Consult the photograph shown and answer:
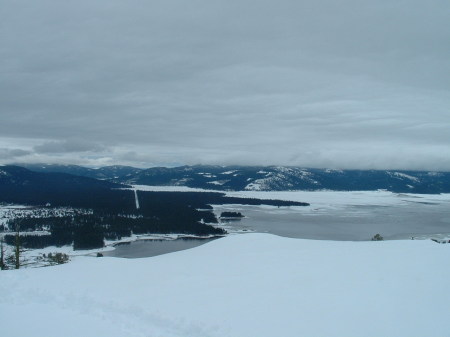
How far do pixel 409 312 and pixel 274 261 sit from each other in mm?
4457

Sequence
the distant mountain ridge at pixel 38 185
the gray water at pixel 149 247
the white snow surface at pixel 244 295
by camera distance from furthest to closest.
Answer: the distant mountain ridge at pixel 38 185 < the gray water at pixel 149 247 < the white snow surface at pixel 244 295

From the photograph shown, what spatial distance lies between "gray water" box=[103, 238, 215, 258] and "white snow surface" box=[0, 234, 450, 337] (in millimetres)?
28878

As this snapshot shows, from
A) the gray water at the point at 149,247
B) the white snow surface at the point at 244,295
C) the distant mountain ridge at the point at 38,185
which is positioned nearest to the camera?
the white snow surface at the point at 244,295

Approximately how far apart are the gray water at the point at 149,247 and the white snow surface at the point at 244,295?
1137 inches

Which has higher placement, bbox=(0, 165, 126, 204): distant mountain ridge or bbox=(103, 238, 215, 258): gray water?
bbox=(0, 165, 126, 204): distant mountain ridge

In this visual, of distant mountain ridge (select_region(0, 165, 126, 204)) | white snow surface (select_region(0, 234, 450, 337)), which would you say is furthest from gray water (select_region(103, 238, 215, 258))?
distant mountain ridge (select_region(0, 165, 126, 204))

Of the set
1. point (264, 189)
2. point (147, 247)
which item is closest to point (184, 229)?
point (147, 247)

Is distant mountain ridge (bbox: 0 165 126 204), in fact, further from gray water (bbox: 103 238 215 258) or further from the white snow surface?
the white snow surface

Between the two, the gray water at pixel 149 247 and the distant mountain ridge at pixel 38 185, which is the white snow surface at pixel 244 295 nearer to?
the gray water at pixel 149 247

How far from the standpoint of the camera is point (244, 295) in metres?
8.52

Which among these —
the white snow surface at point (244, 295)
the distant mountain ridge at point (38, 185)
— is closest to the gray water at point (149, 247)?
the white snow surface at point (244, 295)

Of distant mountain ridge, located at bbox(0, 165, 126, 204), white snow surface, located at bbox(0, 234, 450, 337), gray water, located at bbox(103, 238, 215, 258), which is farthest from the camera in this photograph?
distant mountain ridge, located at bbox(0, 165, 126, 204)

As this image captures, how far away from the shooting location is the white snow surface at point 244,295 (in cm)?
700

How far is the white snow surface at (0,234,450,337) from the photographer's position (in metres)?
7.00
